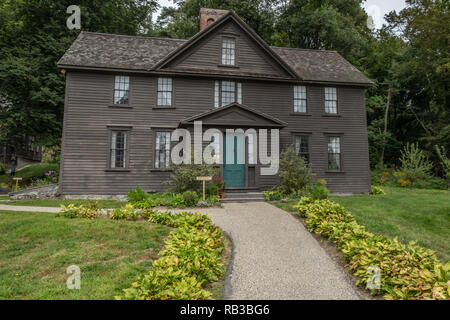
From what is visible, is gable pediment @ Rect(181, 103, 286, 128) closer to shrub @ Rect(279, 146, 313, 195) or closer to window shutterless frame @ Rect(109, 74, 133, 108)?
shrub @ Rect(279, 146, 313, 195)

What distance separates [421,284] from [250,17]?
26026 millimetres

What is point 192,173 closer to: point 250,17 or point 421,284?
point 421,284

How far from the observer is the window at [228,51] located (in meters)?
14.6

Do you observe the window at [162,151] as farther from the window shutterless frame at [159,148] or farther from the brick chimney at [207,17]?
the brick chimney at [207,17]

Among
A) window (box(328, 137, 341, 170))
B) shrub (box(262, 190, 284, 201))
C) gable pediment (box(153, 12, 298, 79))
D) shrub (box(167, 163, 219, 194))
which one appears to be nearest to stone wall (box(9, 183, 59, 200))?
shrub (box(167, 163, 219, 194))

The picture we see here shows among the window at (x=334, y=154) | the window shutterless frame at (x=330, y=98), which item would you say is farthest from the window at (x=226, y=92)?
A: the window at (x=334, y=154)

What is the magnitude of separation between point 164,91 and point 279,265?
37.1ft

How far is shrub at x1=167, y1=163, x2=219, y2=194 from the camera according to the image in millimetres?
11195

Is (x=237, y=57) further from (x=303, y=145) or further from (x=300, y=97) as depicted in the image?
(x=303, y=145)

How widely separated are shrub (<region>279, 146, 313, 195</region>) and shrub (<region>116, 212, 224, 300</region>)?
20.6 ft

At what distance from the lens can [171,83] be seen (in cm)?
1390

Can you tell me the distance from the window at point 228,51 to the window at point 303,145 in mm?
5520

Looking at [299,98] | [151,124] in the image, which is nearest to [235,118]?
[151,124]

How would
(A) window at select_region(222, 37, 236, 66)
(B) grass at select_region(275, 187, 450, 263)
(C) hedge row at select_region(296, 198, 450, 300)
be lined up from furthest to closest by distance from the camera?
1. (A) window at select_region(222, 37, 236, 66)
2. (B) grass at select_region(275, 187, 450, 263)
3. (C) hedge row at select_region(296, 198, 450, 300)
